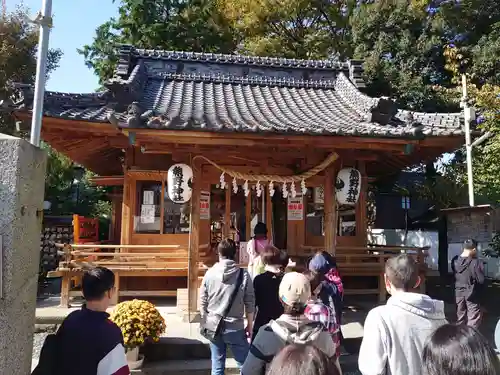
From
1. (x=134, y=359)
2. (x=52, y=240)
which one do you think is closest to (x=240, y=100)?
(x=134, y=359)

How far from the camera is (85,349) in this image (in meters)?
2.51

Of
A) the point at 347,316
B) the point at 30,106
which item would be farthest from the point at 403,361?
the point at 30,106

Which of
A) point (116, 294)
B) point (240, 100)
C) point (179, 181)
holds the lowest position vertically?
point (116, 294)

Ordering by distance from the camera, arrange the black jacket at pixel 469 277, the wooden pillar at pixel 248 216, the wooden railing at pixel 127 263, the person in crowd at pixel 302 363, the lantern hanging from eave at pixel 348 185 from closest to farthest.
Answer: the person in crowd at pixel 302 363 < the black jacket at pixel 469 277 < the lantern hanging from eave at pixel 348 185 < the wooden railing at pixel 127 263 < the wooden pillar at pixel 248 216

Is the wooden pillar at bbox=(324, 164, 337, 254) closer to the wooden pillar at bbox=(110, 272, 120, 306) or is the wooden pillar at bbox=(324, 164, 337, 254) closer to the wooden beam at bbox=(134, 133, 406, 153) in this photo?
the wooden beam at bbox=(134, 133, 406, 153)

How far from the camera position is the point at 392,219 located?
21.4 meters

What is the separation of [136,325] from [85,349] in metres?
2.91

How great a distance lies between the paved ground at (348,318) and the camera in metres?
Answer: 6.38

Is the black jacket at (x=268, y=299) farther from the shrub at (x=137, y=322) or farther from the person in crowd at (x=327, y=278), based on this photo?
the shrub at (x=137, y=322)

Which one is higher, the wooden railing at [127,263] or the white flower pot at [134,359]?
the wooden railing at [127,263]

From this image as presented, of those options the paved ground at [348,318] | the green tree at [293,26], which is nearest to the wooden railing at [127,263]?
the paved ground at [348,318]

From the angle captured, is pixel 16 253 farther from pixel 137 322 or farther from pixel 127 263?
pixel 127 263

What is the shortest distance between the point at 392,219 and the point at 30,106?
18.3m

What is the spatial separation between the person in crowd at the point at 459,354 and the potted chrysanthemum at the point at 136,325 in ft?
13.9
